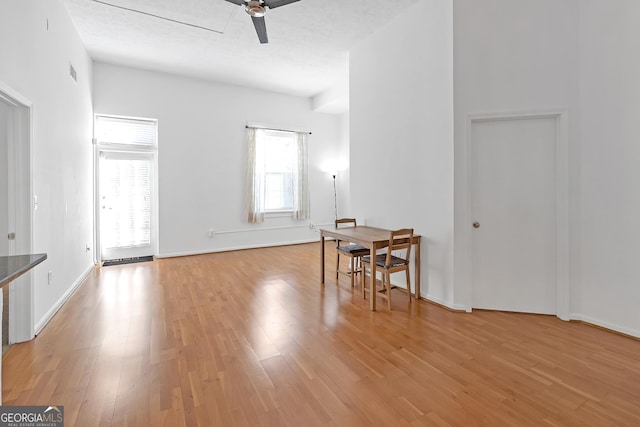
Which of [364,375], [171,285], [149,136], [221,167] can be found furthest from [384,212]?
[149,136]

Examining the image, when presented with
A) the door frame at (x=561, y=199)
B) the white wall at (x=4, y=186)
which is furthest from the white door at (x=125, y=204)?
the door frame at (x=561, y=199)

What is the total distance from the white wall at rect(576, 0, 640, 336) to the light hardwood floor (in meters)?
0.32

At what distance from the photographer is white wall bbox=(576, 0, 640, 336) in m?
2.59

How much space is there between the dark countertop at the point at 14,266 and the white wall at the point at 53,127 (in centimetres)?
151

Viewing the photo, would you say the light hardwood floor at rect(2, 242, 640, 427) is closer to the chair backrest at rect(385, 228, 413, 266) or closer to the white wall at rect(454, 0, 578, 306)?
the chair backrest at rect(385, 228, 413, 266)

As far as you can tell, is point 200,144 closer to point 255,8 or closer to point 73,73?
point 73,73

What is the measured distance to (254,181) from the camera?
21.2ft

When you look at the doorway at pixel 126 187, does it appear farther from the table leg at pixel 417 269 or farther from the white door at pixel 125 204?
the table leg at pixel 417 269

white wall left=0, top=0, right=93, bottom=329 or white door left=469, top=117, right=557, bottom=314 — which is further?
white door left=469, top=117, right=557, bottom=314

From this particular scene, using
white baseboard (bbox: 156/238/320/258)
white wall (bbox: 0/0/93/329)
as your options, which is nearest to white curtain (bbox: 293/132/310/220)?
white baseboard (bbox: 156/238/320/258)

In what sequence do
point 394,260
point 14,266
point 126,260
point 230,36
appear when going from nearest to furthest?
point 14,266 < point 394,260 < point 230,36 < point 126,260

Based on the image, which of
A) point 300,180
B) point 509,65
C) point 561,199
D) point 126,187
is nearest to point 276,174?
point 300,180

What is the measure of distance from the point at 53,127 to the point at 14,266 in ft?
8.29

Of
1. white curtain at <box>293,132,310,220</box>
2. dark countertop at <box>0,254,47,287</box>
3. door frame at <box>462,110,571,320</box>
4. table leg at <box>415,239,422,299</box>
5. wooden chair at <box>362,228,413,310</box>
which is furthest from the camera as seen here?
white curtain at <box>293,132,310,220</box>
